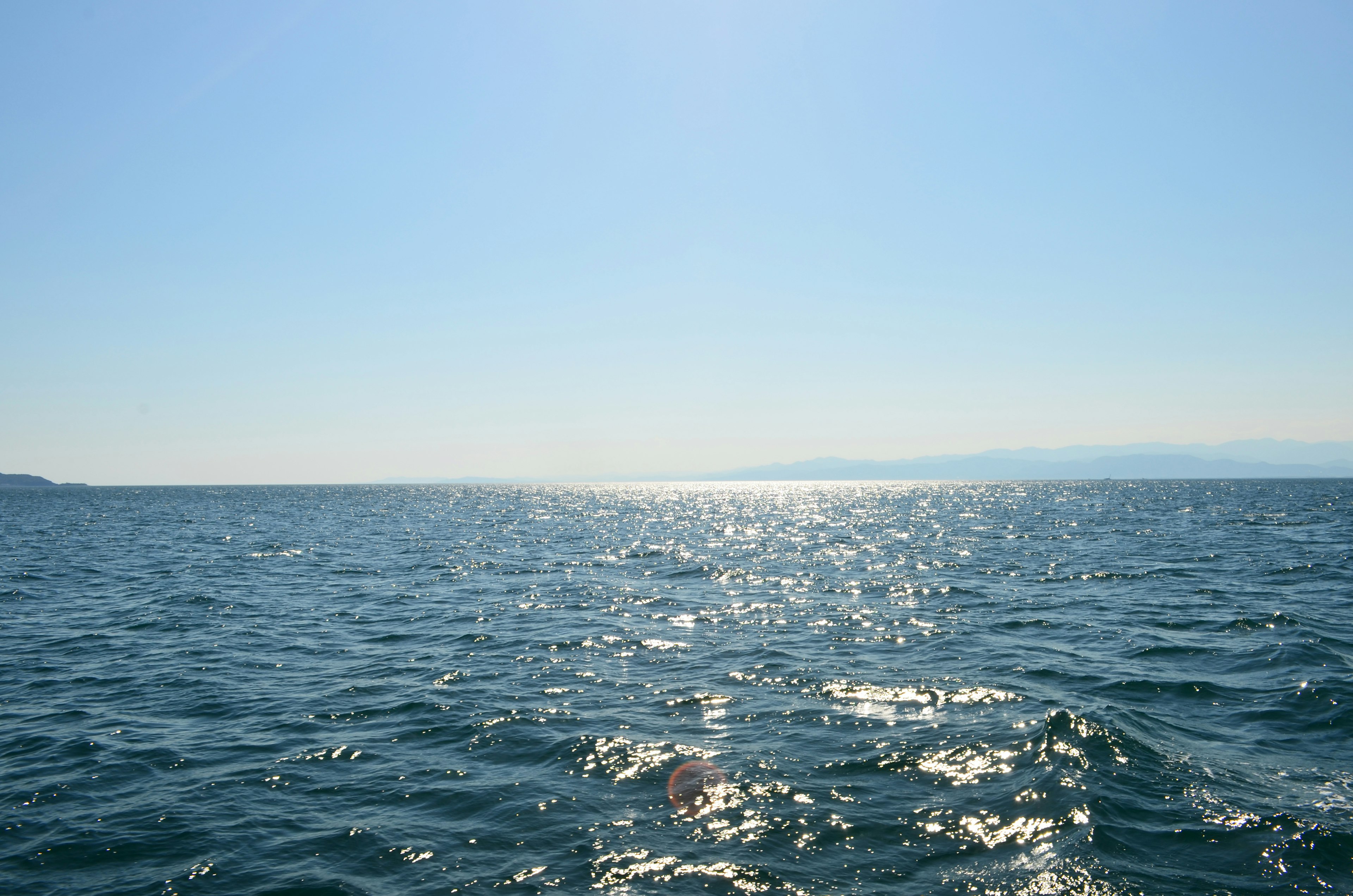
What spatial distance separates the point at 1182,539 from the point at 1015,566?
79.0ft

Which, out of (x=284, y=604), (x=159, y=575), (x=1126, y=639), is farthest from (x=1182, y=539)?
(x=159, y=575)

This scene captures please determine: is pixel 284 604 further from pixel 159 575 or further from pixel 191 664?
pixel 159 575

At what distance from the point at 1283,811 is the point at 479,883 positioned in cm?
1246

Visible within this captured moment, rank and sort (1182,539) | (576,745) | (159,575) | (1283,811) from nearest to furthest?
(1283,811), (576,745), (159,575), (1182,539)

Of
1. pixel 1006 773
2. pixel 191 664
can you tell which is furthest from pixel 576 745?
pixel 191 664

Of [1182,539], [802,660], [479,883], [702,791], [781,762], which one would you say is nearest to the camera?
[479,883]

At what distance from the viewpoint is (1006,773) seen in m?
13.0

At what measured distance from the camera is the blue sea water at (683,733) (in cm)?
1023

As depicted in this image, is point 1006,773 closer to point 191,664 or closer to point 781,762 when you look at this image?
point 781,762

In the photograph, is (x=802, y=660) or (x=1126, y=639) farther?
(x=1126, y=639)

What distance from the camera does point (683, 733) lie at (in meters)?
15.4

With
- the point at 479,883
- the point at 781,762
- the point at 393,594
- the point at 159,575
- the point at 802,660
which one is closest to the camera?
the point at 479,883

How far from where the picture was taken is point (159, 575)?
4034cm

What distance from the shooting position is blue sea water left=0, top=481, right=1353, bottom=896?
10227 mm
